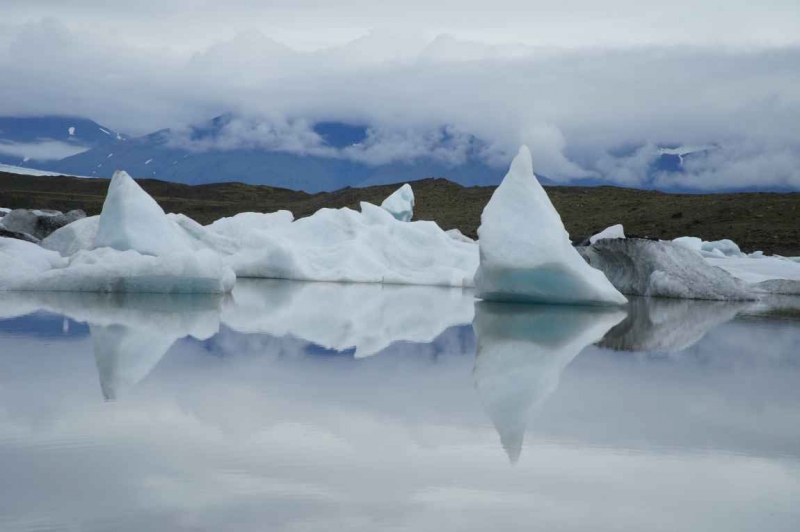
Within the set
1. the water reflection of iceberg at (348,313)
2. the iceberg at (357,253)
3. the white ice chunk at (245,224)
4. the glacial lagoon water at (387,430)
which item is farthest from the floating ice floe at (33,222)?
the glacial lagoon water at (387,430)

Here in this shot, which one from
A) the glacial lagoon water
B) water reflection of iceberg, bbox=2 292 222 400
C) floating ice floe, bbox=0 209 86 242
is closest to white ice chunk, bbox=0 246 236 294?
water reflection of iceberg, bbox=2 292 222 400

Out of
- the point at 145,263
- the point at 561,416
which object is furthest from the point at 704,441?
the point at 145,263

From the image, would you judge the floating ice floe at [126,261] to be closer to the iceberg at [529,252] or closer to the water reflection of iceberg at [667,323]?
the iceberg at [529,252]

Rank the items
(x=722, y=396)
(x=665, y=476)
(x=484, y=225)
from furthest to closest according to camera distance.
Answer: (x=484, y=225) → (x=722, y=396) → (x=665, y=476)

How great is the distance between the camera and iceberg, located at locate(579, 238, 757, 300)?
39.7 ft

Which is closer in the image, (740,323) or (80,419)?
(80,419)

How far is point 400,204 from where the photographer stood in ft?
70.2

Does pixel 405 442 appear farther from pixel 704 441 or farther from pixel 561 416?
pixel 704 441

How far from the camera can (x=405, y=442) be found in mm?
3164

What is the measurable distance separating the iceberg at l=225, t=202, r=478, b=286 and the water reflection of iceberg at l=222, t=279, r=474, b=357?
39.9 inches

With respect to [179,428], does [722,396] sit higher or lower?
lower

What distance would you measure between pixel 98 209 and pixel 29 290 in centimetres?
3141

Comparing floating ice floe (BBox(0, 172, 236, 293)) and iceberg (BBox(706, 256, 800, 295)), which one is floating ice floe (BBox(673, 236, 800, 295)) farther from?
floating ice floe (BBox(0, 172, 236, 293))

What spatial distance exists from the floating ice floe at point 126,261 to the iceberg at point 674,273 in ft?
17.6
